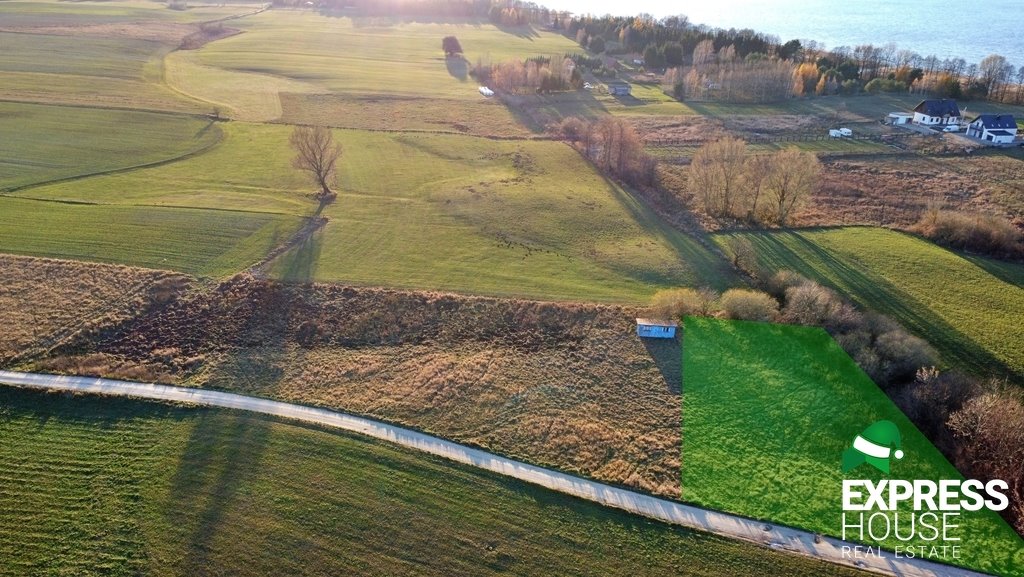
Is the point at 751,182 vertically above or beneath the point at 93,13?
beneath

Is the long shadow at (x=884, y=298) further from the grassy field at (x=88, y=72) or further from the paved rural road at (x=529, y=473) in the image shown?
the grassy field at (x=88, y=72)

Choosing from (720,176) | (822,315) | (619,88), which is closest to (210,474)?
(822,315)

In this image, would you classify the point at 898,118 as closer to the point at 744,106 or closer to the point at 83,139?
the point at 744,106

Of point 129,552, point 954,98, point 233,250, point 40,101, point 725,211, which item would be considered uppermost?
point 954,98

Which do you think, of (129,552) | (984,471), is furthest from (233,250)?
(984,471)

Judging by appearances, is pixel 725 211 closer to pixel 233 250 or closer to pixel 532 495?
pixel 532 495

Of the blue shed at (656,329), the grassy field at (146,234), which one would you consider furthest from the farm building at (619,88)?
the blue shed at (656,329)

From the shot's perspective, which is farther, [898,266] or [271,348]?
[898,266]
